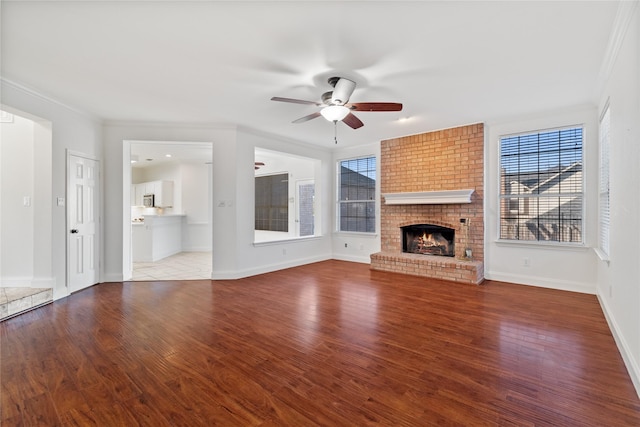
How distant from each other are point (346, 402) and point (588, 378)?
176 centimetres

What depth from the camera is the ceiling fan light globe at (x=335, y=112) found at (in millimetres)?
3236

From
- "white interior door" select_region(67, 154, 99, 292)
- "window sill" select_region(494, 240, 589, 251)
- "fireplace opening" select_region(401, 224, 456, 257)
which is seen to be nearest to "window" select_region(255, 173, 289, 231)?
"fireplace opening" select_region(401, 224, 456, 257)

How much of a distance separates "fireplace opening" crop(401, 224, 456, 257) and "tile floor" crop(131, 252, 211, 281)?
3.90 m

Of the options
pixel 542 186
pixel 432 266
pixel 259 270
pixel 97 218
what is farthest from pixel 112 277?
pixel 542 186

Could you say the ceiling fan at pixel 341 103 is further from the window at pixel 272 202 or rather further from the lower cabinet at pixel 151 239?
the lower cabinet at pixel 151 239

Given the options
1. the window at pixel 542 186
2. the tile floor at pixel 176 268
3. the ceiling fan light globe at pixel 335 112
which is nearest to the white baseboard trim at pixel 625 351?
the window at pixel 542 186

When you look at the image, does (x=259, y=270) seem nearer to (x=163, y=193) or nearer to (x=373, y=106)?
(x=373, y=106)

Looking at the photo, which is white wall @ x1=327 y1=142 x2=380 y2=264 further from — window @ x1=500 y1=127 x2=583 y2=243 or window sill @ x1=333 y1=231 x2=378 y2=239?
window @ x1=500 y1=127 x2=583 y2=243

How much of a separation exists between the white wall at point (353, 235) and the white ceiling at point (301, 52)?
246 centimetres

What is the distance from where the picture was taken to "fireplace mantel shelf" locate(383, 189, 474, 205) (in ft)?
16.2

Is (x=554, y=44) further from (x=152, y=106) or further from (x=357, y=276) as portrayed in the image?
(x=152, y=106)

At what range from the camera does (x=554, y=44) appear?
8.32 ft

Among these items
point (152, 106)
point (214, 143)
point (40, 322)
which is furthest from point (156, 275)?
point (152, 106)

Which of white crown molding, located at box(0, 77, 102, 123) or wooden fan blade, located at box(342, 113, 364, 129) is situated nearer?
white crown molding, located at box(0, 77, 102, 123)
